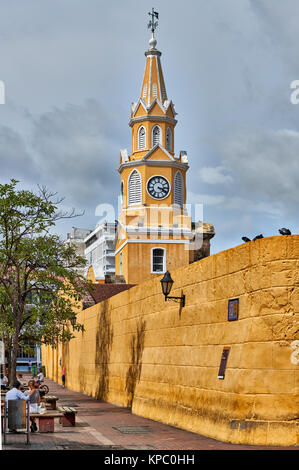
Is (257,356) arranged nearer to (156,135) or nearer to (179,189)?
(179,189)

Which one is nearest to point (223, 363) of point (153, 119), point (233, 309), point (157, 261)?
point (233, 309)

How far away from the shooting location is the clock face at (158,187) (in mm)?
55406

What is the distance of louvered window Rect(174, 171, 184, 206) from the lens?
5616cm

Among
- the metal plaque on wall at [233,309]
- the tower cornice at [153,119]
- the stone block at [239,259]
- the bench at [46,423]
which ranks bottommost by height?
the bench at [46,423]

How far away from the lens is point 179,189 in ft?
185

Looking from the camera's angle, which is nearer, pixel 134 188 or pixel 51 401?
pixel 51 401

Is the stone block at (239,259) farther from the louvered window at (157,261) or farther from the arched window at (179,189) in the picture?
the arched window at (179,189)

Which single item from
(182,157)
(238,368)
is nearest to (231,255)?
(238,368)

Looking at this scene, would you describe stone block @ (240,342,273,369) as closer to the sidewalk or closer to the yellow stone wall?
the yellow stone wall

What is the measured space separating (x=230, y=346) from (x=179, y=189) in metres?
42.5

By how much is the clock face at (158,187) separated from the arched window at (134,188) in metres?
0.76

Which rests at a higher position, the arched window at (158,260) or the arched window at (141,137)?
the arched window at (141,137)

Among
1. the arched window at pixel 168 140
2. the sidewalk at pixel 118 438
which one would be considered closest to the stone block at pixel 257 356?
the sidewalk at pixel 118 438

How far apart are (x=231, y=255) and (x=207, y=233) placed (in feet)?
155
